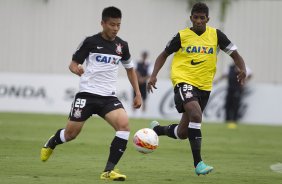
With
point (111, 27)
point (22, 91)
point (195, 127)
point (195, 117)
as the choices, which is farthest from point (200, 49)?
point (22, 91)

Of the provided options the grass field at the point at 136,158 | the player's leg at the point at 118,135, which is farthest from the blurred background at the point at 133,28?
the player's leg at the point at 118,135

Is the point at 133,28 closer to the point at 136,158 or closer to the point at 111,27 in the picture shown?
the point at 136,158

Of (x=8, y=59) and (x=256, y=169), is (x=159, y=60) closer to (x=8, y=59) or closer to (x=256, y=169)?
(x=256, y=169)

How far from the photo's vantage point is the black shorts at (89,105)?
36.8ft

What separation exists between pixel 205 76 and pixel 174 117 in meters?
16.5

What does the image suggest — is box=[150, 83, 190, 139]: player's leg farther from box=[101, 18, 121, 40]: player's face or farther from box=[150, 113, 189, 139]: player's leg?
box=[101, 18, 121, 40]: player's face

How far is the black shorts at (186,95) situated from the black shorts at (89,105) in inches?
48.0

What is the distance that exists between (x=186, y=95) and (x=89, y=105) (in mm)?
1646

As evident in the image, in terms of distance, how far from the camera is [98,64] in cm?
1123

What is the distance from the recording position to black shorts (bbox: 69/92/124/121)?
11.2 metres

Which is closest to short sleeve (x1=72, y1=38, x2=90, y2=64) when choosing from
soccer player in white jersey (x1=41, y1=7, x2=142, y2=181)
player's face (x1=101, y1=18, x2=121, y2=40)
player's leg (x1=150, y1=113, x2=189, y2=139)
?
soccer player in white jersey (x1=41, y1=7, x2=142, y2=181)

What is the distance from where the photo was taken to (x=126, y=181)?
10.8 m

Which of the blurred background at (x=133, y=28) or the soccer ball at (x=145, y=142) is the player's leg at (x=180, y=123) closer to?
the soccer ball at (x=145, y=142)

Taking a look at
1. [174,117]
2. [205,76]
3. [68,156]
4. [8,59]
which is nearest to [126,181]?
[205,76]
